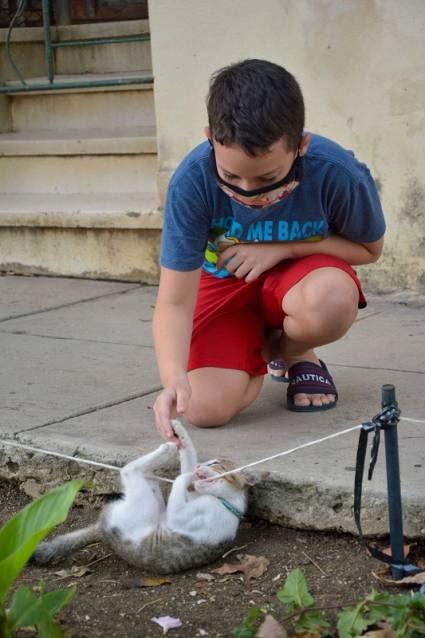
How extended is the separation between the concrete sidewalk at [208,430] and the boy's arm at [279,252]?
1.60 feet

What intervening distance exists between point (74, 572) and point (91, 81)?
4202mm

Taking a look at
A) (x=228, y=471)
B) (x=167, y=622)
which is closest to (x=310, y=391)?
A: (x=228, y=471)

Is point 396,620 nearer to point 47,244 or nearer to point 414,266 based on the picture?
point 414,266

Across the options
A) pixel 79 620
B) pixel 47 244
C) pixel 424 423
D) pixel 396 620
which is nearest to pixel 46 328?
pixel 47 244

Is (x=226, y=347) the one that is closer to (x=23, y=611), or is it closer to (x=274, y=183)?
(x=274, y=183)

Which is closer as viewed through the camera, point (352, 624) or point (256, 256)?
point (352, 624)

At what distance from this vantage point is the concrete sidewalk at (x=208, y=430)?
2.73m

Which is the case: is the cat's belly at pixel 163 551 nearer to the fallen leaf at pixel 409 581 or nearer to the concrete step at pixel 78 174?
the fallen leaf at pixel 409 581

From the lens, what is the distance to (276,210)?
3186 mm

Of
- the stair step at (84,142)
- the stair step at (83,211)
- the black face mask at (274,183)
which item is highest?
the black face mask at (274,183)

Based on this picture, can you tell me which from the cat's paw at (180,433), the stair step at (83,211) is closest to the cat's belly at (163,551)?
the cat's paw at (180,433)

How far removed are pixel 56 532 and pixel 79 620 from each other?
55 cm

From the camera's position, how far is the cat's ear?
2.76 meters

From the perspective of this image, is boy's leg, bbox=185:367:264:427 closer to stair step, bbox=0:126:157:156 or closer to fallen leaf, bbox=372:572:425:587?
fallen leaf, bbox=372:572:425:587
